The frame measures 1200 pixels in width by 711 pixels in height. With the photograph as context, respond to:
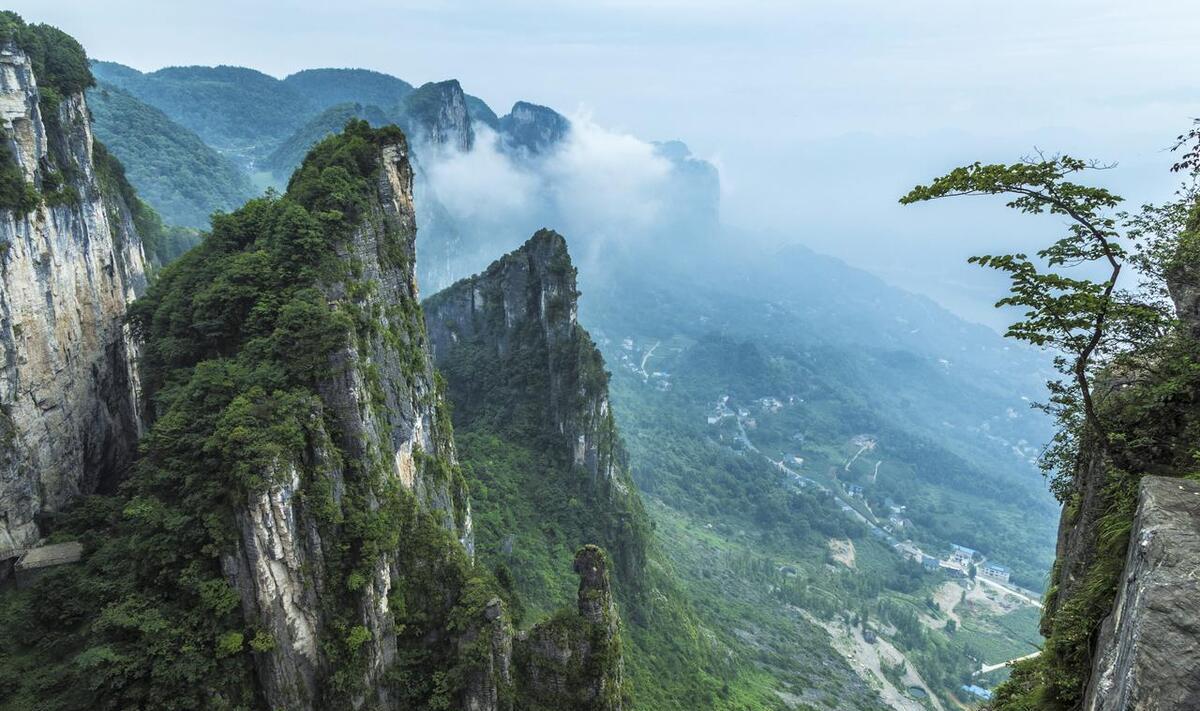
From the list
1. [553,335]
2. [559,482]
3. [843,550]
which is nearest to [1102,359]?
[559,482]

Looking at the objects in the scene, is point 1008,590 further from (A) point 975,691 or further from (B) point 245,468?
(B) point 245,468

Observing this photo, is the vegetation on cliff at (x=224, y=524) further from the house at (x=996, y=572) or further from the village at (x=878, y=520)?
the house at (x=996, y=572)

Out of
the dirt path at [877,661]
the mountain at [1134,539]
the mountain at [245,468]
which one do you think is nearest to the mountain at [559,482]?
the dirt path at [877,661]

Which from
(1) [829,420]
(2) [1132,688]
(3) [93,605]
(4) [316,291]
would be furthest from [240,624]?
(1) [829,420]

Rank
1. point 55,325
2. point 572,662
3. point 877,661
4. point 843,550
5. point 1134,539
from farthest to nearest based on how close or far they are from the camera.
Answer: point 843,550, point 877,661, point 55,325, point 572,662, point 1134,539

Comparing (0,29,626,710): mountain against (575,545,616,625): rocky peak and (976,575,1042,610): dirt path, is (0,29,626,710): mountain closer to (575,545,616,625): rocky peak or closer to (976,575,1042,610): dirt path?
(575,545,616,625): rocky peak

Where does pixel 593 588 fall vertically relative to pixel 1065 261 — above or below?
below
